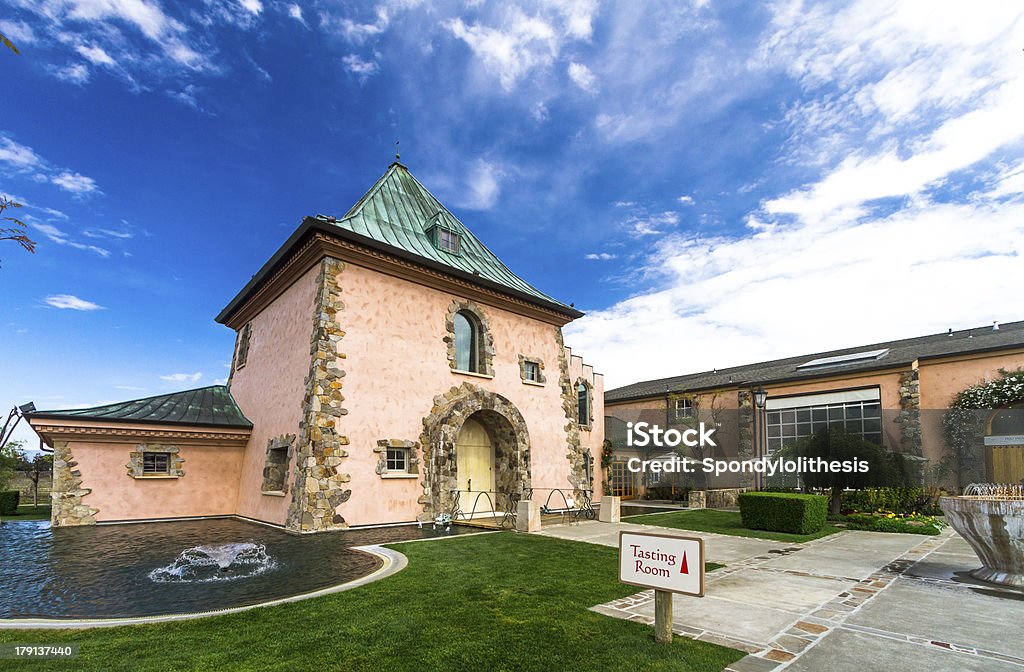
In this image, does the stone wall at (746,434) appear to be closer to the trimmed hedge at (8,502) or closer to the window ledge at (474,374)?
the window ledge at (474,374)

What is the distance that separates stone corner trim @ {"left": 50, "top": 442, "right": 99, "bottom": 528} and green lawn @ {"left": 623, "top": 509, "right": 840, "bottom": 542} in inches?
587

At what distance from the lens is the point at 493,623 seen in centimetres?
524

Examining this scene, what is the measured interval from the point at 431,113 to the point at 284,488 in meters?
11.2

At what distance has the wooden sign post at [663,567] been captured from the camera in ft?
14.9

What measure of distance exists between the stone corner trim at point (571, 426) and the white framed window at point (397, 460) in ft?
22.6

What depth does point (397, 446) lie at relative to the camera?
537 inches

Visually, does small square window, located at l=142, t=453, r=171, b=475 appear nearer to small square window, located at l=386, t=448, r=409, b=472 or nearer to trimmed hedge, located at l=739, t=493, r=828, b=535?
small square window, located at l=386, t=448, r=409, b=472

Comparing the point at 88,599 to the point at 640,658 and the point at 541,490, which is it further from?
the point at 541,490

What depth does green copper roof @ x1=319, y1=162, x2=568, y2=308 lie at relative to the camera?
15258 mm

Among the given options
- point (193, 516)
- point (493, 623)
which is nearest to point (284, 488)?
point (193, 516)

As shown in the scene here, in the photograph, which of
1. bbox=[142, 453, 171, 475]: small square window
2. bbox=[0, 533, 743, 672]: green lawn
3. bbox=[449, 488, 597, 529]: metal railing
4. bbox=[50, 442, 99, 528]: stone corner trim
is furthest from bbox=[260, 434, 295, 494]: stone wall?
bbox=[0, 533, 743, 672]: green lawn

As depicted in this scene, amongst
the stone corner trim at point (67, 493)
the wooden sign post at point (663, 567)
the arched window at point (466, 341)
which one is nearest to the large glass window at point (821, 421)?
the arched window at point (466, 341)

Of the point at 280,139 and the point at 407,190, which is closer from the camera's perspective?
the point at 280,139

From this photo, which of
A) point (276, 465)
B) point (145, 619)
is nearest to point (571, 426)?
point (276, 465)
